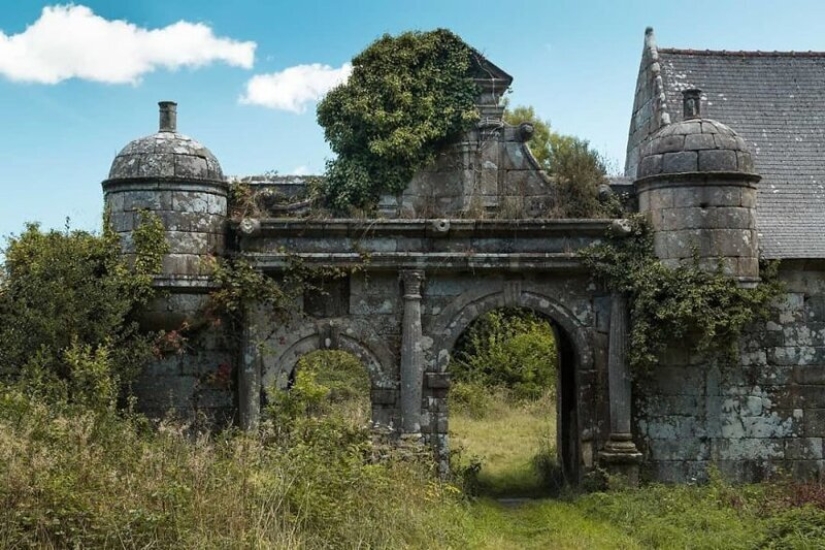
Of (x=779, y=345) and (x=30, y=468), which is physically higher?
(x=779, y=345)

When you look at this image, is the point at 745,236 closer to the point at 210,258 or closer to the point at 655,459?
the point at 655,459

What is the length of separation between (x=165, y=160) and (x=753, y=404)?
829 centimetres

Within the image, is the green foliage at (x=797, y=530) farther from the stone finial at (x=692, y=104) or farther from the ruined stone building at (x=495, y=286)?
the stone finial at (x=692, y=104)

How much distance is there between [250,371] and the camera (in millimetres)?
12625

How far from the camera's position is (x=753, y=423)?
1302cm

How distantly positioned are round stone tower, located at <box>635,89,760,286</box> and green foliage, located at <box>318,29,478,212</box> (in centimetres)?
276

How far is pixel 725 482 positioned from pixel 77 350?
8.10m

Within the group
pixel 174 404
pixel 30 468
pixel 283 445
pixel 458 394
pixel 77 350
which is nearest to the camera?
pixel 30 468

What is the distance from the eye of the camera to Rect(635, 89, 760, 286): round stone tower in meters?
12.5

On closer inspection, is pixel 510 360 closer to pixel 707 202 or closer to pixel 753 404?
pixel 753 404

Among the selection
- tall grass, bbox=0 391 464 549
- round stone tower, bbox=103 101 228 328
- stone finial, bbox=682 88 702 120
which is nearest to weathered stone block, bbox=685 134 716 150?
stone finial, bbox=682 88 702 120

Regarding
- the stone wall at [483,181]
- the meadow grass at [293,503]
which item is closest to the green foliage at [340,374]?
the stone wall at [483,181]

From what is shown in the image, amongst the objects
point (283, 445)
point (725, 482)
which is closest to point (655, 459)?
point (725, 482)

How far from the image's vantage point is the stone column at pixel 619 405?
41.3 ft
